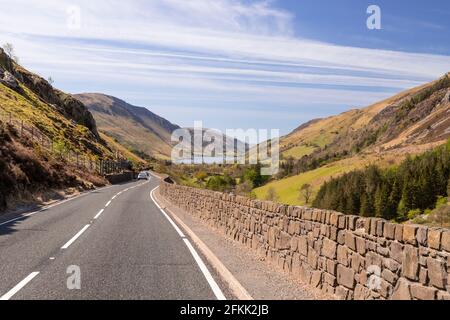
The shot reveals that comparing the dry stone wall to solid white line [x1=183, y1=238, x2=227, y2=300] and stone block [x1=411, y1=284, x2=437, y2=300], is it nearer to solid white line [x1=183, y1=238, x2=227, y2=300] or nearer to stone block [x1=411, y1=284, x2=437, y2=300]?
stone block [x1=411, y1=284, x2=437, y2=300]

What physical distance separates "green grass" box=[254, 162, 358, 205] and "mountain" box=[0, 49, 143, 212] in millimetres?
79366

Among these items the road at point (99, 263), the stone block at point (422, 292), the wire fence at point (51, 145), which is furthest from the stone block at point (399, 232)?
the wire fence at point (51, 145)

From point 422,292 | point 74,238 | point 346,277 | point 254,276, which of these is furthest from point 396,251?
point 74,238

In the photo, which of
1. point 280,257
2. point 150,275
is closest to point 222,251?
point 280,257

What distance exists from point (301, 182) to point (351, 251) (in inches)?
6978

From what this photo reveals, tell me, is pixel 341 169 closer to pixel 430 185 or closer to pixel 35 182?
pixel 430 185

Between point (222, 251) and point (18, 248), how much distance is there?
17.3 ft

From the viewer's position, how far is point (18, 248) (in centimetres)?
1233

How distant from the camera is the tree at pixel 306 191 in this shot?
6297 inches

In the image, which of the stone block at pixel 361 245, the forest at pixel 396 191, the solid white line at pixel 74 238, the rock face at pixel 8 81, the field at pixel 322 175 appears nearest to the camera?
the stone block at pixel 361 245

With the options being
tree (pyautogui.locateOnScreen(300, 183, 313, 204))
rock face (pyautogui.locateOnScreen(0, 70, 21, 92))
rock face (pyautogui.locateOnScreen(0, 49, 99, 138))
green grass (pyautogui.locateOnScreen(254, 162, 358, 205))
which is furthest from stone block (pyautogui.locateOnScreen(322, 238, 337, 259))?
green grass (pyautogui.locateOnScreen(254, 162, 358, 205))

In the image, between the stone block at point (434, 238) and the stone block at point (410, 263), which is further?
the stone block at point (410, 263)

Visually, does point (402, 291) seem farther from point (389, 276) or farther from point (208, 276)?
point (208, 276)

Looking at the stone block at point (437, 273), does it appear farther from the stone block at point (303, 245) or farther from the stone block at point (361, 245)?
the stone block at point (303, 245)
